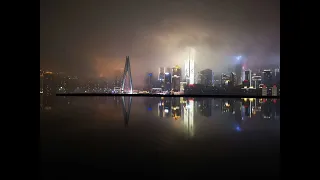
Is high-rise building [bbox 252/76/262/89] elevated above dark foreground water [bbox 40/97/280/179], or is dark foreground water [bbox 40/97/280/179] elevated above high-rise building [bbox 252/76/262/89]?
high-rise building [bbox 252/76/262/89]

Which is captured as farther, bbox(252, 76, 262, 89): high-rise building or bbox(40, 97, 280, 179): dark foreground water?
bbox(252, 76, 262, 89): high-rise building

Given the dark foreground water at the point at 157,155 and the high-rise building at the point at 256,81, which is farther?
the high-rise building at the point at 256,81

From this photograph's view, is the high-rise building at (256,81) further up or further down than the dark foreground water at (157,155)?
further up

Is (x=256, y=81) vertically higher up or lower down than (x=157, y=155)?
higher up

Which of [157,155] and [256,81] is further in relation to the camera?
[256,81]
